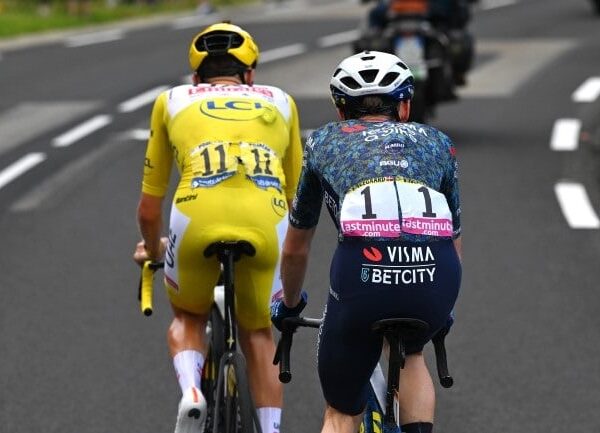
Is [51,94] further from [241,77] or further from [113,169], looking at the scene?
[241,77]

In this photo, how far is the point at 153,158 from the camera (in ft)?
21.0

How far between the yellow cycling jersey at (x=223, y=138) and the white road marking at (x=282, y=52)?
1754 cm

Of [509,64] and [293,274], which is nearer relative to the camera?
[293,274]

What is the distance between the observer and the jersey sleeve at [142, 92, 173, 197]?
6382 mm

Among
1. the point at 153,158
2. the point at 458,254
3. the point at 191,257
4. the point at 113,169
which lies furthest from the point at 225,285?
the point at 113,169

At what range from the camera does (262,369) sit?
6.39 meters

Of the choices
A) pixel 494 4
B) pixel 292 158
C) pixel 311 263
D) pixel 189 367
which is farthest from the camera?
pixel 494 4

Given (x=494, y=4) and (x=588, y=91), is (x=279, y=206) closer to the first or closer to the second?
(x=588, y=91)

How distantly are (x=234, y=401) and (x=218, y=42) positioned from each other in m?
1.43

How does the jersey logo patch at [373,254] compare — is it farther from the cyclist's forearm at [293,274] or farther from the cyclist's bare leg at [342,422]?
the cyclist's bare leg at [342,422]

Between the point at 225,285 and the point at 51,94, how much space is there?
1457cm

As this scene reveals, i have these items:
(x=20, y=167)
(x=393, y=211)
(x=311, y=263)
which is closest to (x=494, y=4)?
(x=20, y=167)

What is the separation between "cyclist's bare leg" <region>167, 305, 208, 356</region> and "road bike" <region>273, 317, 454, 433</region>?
0.87m

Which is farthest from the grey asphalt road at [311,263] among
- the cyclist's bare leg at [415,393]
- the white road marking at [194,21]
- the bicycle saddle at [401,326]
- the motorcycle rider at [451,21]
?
the white road marking at [194,21]
